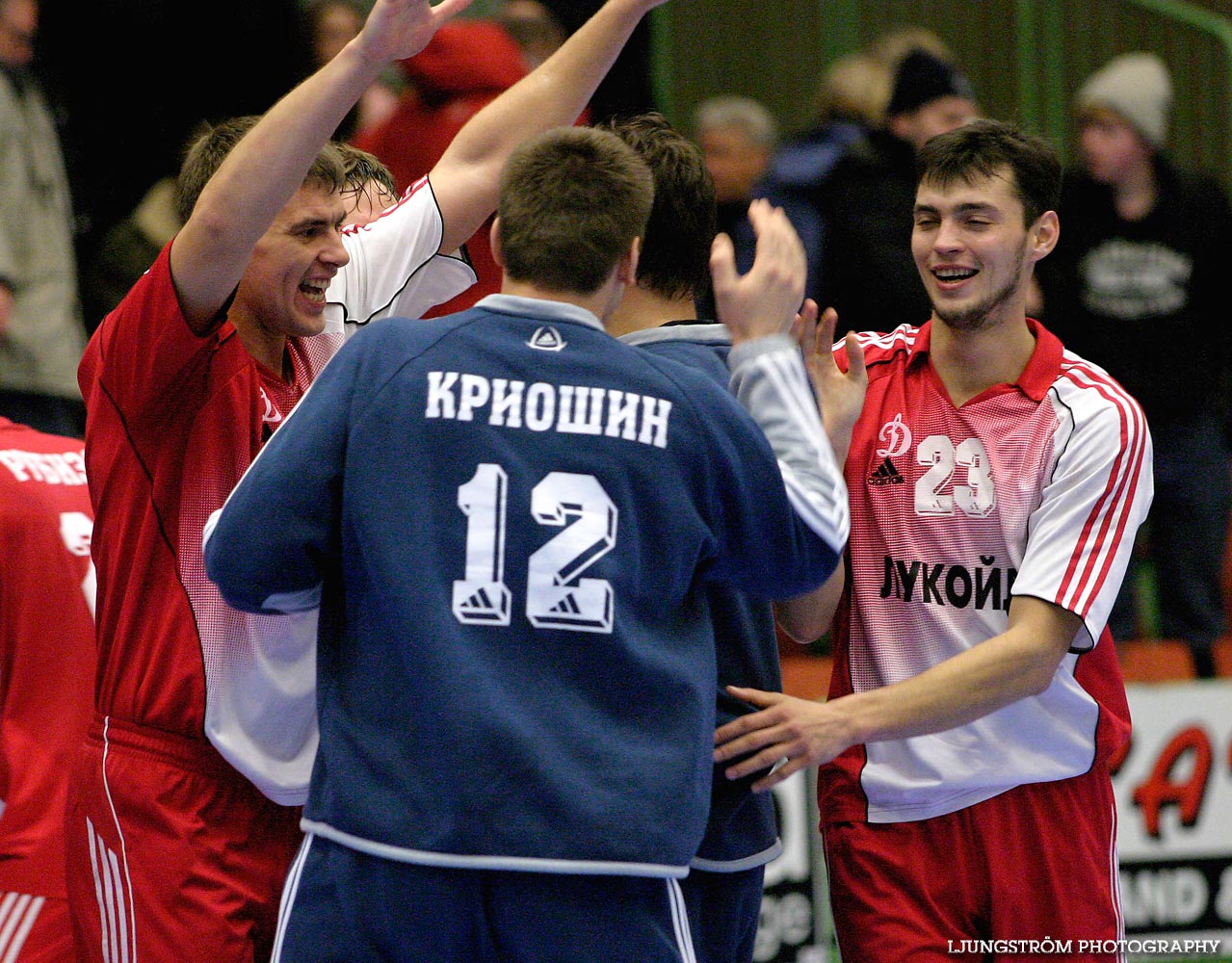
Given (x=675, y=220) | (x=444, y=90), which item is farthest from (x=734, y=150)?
(x=675, y=220)

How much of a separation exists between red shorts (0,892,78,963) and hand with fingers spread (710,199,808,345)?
89.0 inches

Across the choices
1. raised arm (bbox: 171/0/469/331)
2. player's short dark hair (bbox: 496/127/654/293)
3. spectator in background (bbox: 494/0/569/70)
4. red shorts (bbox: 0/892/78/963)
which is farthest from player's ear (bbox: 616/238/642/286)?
spectator in background (bbox: 494/0/569/70)

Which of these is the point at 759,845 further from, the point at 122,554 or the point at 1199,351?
the point at 1199,351

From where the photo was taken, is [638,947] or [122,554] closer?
[638,947]

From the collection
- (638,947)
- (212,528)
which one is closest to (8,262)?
(212,528)

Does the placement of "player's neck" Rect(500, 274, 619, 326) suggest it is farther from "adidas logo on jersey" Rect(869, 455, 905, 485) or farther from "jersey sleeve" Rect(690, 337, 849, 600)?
"adidas logo on jersey" Rect(869, 455, 905, 485)

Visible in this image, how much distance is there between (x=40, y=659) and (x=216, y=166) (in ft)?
4.70

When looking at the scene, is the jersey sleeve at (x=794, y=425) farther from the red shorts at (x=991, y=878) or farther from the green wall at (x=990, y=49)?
the green wall at (x=990, y=49)

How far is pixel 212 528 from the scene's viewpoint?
290cm

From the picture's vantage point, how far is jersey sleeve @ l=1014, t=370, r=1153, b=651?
368cm

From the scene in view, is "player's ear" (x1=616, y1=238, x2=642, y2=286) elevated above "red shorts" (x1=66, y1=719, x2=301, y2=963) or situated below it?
above

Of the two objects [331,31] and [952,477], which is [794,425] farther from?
[331,31]

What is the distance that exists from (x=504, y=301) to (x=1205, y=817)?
4927 mm

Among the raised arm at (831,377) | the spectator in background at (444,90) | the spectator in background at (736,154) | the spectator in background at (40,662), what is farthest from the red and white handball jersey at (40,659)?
the spectator in background at (736,154)
